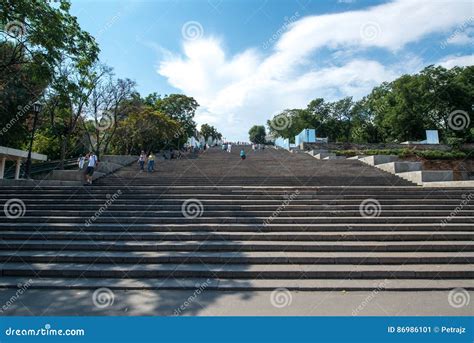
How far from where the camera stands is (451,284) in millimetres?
5289

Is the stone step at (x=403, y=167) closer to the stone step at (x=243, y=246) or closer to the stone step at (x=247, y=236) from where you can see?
the stone step at (x=247, y=236)

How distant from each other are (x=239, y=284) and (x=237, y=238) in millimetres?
1815

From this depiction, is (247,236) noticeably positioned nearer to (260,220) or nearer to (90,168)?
(260,220)

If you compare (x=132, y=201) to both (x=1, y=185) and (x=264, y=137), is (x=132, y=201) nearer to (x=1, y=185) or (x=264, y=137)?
(x=1, y=185)

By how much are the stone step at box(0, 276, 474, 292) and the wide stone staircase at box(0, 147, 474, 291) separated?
20 millimetres

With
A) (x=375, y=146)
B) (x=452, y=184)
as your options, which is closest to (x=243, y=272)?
(x=452, y=184)

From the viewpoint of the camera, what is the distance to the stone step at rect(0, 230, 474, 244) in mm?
7027

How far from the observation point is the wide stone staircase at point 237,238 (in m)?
5.56

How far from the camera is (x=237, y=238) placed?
7.03 metres

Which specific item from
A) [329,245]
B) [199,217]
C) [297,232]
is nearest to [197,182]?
[199,217]

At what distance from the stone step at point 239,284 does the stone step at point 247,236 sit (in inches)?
62.7

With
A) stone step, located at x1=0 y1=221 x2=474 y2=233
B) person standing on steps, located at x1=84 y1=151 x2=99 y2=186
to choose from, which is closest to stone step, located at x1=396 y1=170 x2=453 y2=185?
stone step, located at x1=0 y1=221 x2=474 y2=233

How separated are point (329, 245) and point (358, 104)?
54.3 meters

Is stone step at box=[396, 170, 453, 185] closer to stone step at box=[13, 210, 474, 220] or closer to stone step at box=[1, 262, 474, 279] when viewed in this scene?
stone step at box=[13, 210, 474, 220]
